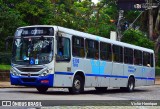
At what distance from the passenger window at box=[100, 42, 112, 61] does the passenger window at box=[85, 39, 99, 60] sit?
1.63 ft

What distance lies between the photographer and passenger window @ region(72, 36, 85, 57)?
769 inches

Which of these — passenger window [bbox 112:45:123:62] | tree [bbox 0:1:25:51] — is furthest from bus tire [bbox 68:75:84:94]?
tree [bbox 0:1:25:51]

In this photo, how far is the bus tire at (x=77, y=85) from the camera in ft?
64.4

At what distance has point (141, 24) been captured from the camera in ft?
163

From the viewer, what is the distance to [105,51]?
885 inches

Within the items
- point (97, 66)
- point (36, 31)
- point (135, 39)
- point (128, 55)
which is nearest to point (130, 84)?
point (128, 55)

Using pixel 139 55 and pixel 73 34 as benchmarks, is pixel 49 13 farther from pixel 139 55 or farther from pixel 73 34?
pixel 73 34

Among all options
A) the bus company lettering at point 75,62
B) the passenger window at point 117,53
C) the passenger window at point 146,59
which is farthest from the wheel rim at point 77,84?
the passenger window at point 146,59

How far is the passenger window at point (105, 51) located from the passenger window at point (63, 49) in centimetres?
331

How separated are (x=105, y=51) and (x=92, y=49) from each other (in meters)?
1.51

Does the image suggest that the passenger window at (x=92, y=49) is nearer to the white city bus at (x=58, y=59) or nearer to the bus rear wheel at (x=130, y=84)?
the white city bus at (x=58, y=59)

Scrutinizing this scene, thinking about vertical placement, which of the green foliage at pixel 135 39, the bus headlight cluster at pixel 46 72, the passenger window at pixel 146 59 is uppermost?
the green foliage at pixel 135 39

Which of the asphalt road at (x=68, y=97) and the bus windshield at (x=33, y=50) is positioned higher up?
the bus windshield at (x=33, y=50)

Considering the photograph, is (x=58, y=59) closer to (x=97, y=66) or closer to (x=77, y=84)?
(x=77, y=84)
